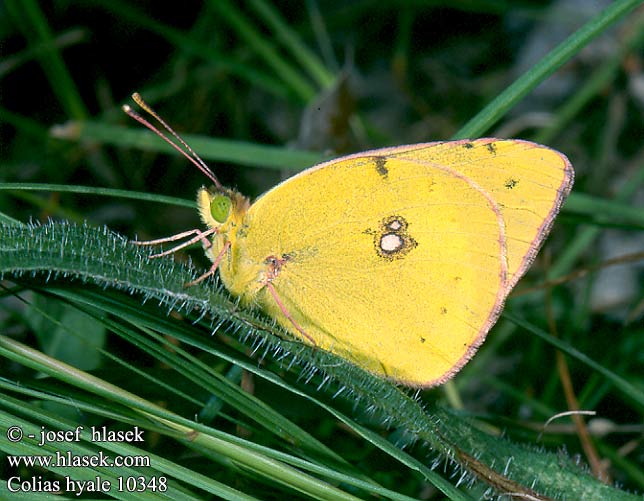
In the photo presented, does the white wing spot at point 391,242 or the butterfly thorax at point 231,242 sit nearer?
the butterfly thorax at point 231,242

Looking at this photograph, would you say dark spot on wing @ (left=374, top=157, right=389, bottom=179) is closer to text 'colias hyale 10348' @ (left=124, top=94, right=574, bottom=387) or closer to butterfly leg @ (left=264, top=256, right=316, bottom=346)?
text 'colias hyale 10348' @ (left=124, top=94, right=574, bottom=387)

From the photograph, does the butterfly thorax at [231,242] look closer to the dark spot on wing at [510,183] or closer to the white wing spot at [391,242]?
the white wing spot at [391,242]

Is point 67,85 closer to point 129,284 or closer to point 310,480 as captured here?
point 129,284

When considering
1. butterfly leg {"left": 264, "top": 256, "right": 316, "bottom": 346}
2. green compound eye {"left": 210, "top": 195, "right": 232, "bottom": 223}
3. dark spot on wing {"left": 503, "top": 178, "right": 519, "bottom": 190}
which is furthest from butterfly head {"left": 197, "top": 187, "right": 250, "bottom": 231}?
dark spot on wing {"left": 503, "top": 178, "right": 519, "bottom": 190}

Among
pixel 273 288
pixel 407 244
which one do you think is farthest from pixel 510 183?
pixel 273 288

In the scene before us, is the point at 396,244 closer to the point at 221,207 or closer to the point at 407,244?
the point at 407,244

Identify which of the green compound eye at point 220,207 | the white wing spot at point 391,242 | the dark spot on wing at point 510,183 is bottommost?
the white wing spot at point 391,242

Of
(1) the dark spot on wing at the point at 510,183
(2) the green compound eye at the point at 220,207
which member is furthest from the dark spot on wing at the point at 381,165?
(2) the green compound eye at the point at 220,207
